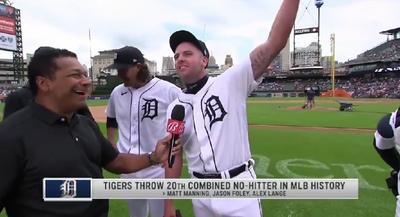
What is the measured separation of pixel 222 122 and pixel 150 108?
1510 mm

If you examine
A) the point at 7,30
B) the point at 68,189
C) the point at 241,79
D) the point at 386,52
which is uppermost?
the point at 7,30

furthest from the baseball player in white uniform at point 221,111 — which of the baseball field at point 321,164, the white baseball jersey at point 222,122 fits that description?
the baseball field at point 321,164

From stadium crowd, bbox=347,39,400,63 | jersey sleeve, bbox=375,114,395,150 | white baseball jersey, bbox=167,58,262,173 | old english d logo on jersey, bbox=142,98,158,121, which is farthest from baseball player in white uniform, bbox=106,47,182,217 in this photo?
stadium crowd, bbox=347,39,400,63

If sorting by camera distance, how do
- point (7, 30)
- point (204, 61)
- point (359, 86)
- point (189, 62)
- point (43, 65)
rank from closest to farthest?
point (43, 65), point (189, 62), point (204, 61), point (7, 30), point (359, 86)

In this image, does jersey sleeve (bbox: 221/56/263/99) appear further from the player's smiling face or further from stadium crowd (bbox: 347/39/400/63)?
stadium crowd (bbox: 347/39/400/63)

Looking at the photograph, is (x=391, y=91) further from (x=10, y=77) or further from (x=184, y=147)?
(x=10, y=77)

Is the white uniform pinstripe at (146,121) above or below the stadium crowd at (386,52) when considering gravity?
below

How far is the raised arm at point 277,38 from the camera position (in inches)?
86.3

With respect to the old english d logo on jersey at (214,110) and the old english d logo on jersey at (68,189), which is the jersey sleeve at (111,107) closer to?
the old english d logo on jersey at (214,110)

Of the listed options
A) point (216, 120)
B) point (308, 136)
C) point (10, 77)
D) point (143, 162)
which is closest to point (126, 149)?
point (143, 162)

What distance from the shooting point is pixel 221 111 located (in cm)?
238

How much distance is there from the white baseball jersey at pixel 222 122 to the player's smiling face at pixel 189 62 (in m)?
0.14

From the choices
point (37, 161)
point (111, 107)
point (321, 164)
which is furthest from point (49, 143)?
point (321, 164)

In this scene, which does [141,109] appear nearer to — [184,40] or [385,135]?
[184,40]
